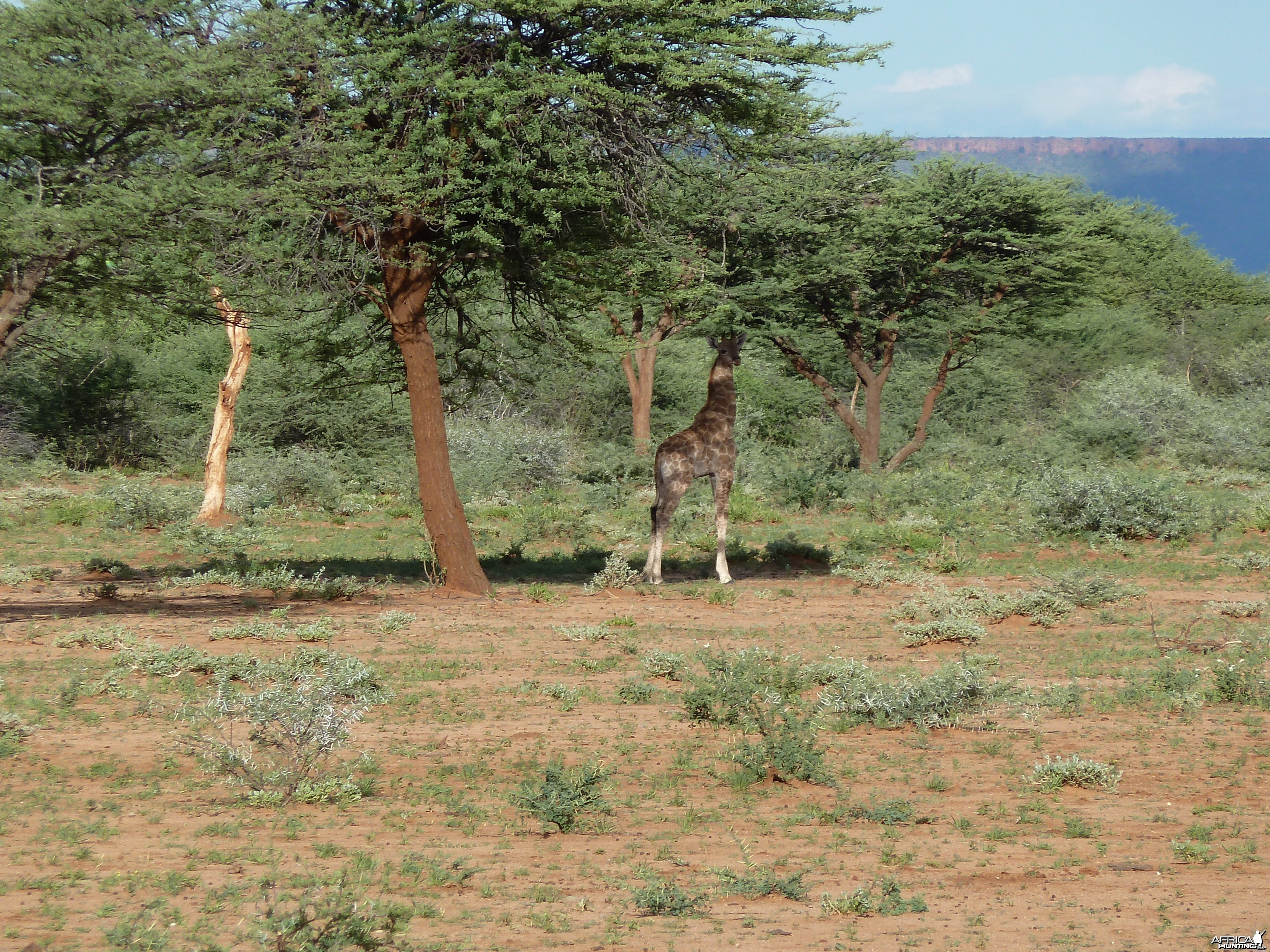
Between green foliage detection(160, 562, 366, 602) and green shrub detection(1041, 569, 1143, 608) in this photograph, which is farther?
green foliage detection(160, 562, 366, 602)

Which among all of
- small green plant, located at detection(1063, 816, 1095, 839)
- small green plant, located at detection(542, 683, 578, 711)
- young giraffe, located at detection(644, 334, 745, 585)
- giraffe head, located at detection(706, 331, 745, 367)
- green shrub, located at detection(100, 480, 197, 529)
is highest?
giraffe head, located at detection(706, 331, 745, 367)

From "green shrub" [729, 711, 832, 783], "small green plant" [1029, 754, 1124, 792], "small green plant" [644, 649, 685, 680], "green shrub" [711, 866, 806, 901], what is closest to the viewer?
"green shrub" [711, 866, 806, 901]

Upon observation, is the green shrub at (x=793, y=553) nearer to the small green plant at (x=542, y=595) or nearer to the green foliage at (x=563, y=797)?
the small green plant at (x=542, y=595)

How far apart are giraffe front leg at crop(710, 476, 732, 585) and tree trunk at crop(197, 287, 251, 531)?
8321 mm

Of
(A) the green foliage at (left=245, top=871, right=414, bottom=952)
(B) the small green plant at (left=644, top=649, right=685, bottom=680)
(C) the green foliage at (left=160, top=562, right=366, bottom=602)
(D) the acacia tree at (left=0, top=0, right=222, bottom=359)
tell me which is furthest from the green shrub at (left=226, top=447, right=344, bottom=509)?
(A) the green foliage at (left=245, top=871, right=414, bottom=952)

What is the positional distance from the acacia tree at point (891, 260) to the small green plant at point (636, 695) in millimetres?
15727

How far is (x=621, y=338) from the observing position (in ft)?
45.0

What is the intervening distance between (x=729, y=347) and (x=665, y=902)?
36.0 ft

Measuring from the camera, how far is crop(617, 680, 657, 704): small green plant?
888 centimetres

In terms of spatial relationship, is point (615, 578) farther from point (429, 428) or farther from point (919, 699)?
point (919, 699)

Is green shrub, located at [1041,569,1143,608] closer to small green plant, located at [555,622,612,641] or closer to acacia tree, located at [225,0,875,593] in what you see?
small green plant, located at [555,622,612,641]

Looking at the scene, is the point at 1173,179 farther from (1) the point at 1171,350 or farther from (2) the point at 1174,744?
(2) the point at 1174,744

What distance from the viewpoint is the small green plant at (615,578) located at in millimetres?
14148

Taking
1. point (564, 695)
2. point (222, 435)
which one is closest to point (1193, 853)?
point (564, 695)
